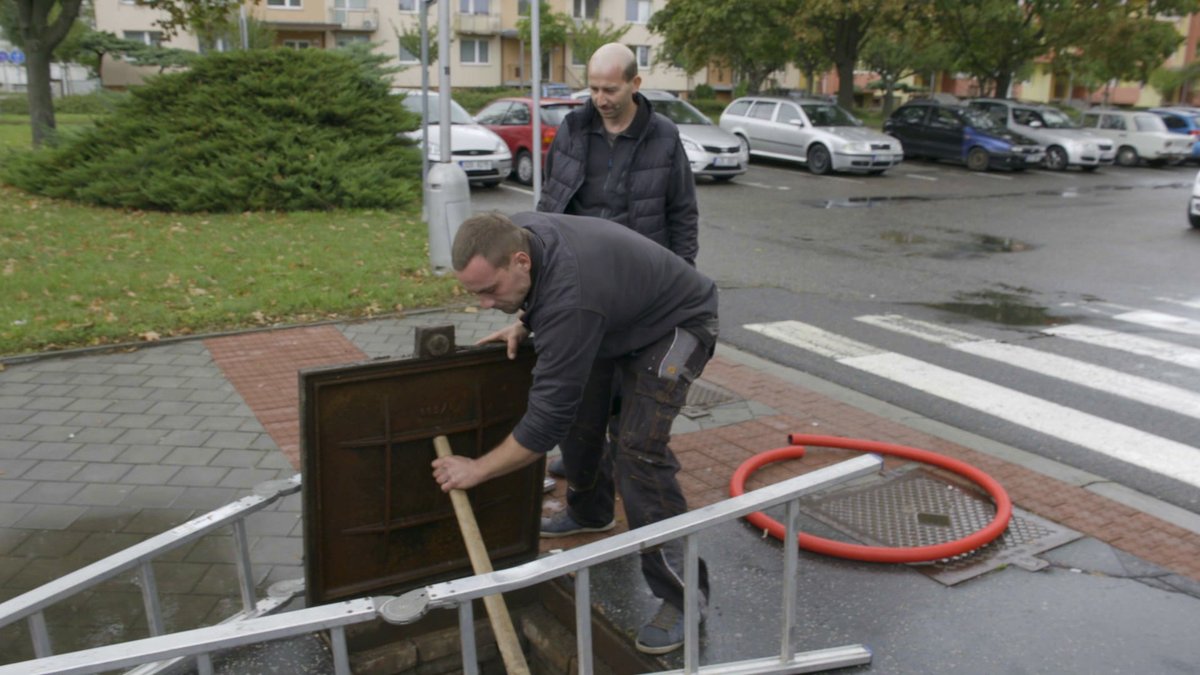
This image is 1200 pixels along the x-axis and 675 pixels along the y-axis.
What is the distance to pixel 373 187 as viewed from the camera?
13.1m

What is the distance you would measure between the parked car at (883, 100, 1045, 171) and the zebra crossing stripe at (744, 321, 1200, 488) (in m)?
17.1

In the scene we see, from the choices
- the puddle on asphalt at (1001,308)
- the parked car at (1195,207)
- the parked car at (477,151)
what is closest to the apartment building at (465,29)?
the parked car at (477,151)

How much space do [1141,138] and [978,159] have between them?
6.59 m

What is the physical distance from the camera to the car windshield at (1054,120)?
24.7 m

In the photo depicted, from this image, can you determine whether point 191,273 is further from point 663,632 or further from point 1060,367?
point 1060,367

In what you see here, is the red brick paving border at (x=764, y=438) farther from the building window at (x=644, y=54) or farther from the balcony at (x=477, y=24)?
the building window at (x=644, y=54)

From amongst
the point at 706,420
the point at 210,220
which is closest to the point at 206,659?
the point at 706,420

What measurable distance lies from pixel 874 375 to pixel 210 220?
28.6 ft

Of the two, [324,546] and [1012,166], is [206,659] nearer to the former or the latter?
[324,546]

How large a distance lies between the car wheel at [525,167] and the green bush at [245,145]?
325cm

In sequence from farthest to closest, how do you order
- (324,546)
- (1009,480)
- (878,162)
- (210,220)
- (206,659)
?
(878,162)
(210,220)
(1009,480)
(324,546)
(206,659)

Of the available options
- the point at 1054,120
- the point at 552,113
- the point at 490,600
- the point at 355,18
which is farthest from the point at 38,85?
the point at 355,18

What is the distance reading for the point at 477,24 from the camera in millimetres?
57625

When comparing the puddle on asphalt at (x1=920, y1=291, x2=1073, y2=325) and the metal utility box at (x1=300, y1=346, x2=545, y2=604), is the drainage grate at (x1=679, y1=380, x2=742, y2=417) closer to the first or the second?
the metal utility box at (x1=300, y1=346, x2=545, y2=604)
